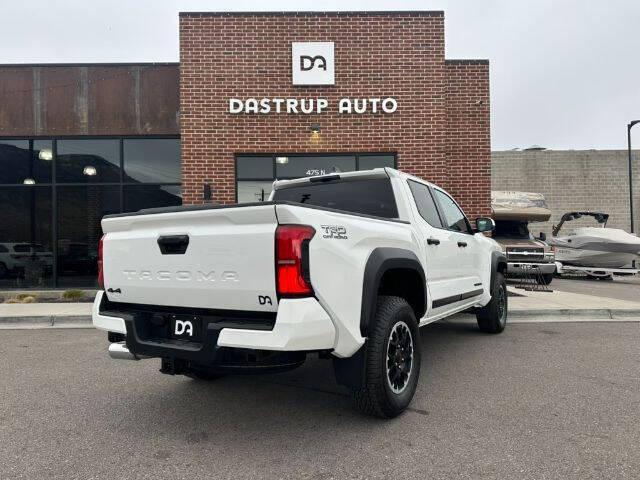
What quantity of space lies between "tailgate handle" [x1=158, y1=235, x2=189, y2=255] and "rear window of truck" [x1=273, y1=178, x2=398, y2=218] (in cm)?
150

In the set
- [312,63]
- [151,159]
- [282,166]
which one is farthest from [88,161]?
[312,63]

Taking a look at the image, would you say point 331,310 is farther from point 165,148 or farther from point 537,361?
point 165,148

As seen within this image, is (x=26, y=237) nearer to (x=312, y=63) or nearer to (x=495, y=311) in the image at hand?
(x=312, y=63)

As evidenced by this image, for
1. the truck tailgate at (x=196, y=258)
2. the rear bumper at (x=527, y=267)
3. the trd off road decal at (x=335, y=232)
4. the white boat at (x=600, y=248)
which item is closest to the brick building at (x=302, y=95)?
the rear bumper at (x=527, y=267)

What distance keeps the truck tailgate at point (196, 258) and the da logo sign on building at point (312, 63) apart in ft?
24.8

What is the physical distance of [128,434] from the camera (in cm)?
326

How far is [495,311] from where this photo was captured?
21.0 feet

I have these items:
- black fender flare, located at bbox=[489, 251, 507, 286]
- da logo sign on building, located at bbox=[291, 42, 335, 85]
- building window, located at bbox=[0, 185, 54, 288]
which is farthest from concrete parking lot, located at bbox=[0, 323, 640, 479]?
da logo sign on building, located at bbox=[291, 42, 335, 85]

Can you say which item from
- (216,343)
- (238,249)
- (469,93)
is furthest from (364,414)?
(469,93)

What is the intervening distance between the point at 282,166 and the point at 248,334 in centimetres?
788

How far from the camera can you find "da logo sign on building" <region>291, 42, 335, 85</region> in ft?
32.9

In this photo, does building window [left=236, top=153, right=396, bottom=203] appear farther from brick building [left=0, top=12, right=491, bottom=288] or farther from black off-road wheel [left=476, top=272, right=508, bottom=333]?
black off-road wheel [left=476, top=272, right=508, bottom=333]

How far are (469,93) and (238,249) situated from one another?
941cm

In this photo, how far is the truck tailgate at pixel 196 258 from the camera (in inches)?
107
